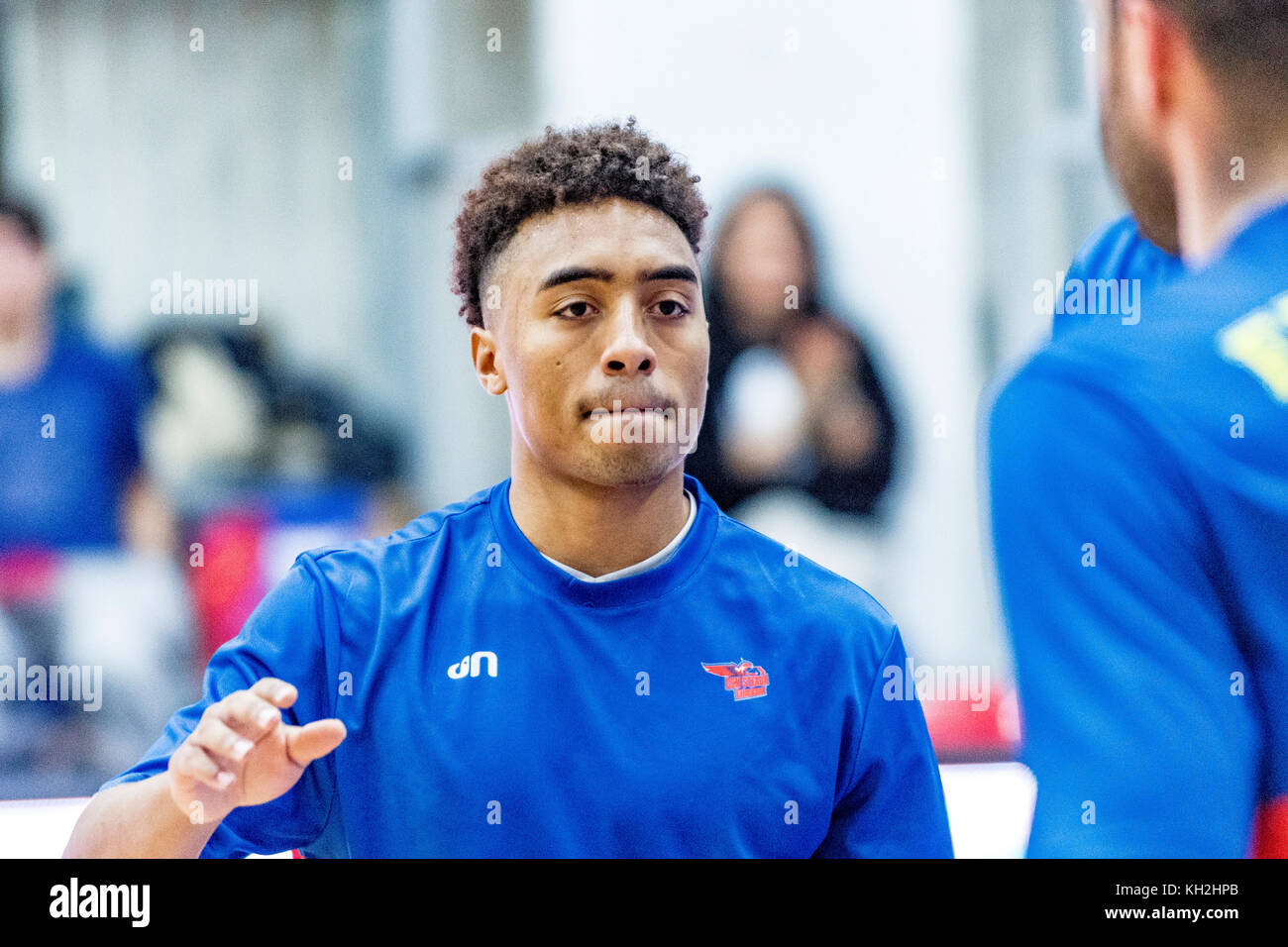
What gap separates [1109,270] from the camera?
144 cm

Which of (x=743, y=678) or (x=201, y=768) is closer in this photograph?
(x=201, y=768)

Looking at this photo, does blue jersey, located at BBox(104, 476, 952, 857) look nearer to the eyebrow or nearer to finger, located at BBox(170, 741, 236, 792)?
finger, located at BBox(170, 741, 236, 792)

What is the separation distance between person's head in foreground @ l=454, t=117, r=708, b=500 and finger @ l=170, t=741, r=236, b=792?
19.0 inches

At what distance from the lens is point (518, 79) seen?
1.67m

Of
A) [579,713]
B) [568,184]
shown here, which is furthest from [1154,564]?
[568,184]

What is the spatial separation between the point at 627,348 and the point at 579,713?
429 mm

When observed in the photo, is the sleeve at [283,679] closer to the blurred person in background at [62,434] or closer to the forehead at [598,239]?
the blurred person in background at [62,434]

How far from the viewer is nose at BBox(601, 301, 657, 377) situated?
4.39 feet

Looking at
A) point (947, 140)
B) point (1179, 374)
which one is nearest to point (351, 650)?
point (1179, 374)

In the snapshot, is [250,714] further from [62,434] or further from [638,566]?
[62,434]

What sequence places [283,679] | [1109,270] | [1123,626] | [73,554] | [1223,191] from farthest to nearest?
[73,554], [1109,270], [283,679], [1223,191], [1123,626]

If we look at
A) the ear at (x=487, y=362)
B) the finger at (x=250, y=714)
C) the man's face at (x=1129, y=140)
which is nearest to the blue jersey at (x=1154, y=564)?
the man's face at (x=1129, y=140)

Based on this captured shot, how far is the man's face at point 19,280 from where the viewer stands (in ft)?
5.43
